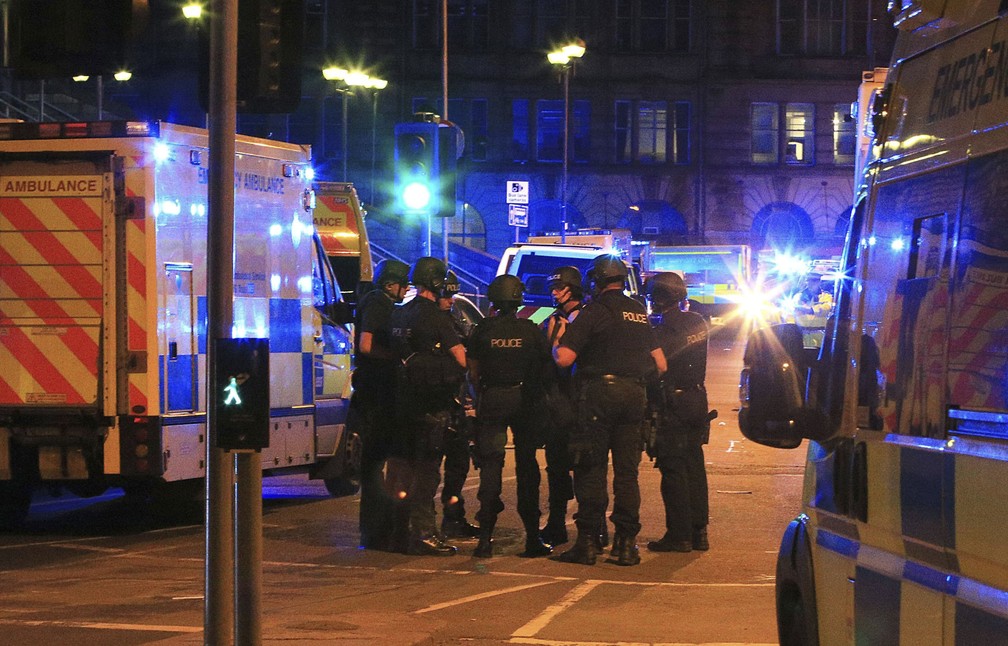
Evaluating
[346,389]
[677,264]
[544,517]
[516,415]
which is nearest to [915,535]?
[516,415]

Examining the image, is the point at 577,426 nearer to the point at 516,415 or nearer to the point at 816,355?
the point at 516,415

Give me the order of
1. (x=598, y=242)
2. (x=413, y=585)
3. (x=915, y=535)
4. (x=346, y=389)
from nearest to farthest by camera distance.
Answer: (x=915, y=535)
(x=413, y=585)
(x=346, y=389)
(x=598, y=242)

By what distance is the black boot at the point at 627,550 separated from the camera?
10195mm

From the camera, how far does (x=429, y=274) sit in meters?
10.8

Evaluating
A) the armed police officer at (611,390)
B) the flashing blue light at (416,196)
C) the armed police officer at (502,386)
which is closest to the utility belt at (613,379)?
the armed police officer at (611,390)

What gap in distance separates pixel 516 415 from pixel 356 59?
147 feet

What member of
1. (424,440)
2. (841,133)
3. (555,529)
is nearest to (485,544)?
(555,529)

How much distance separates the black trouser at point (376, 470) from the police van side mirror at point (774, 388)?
6562 millimetres

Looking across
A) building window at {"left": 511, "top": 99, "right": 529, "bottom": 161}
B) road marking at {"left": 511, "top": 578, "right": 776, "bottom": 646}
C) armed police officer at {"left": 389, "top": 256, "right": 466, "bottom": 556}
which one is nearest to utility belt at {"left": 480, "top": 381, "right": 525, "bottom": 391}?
armed police officer at {"left": 389, "top": 256, "right": 466, "bottom": 556}

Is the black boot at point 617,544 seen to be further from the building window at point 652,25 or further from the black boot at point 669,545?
the building window at point 652,25

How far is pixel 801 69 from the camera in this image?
56406 mm

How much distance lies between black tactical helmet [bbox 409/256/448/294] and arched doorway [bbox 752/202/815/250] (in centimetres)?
4621

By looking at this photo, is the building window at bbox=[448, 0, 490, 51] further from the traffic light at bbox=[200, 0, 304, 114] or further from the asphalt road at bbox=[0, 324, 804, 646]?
the traffic light at bbox=[200, 0, 304, 114]

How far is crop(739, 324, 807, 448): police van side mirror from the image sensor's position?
4.52 metres
